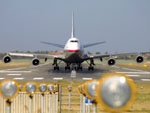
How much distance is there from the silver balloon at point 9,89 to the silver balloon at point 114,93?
2931mm

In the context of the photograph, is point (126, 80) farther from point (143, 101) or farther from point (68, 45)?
point (68, 45)

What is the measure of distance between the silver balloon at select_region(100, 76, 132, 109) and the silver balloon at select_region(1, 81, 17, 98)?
2.93 metres

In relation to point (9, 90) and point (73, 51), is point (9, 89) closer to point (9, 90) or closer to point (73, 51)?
point (9, 90)

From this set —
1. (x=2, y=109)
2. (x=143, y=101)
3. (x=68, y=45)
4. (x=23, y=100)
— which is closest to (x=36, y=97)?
(x=23, y=100)

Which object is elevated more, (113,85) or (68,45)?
(68,45)

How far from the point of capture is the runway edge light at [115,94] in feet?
10.1

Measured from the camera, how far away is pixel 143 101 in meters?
16.0

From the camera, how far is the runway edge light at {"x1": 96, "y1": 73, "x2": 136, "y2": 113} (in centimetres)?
308

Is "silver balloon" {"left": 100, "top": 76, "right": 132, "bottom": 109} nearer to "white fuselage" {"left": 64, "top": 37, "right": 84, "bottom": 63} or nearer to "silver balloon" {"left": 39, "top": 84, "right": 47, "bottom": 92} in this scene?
"silver balloon" {"left": 39, "top": 84, "right": 47, "bottom": 92}

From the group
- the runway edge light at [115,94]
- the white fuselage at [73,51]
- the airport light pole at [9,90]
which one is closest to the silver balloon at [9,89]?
the airport light pole at [9,90]

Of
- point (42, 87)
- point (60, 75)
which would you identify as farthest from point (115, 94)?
point (60, 75)

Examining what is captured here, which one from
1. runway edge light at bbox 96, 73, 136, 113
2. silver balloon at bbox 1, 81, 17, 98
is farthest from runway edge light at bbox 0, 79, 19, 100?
runway edge light at bbox 96, 73, 136, 113

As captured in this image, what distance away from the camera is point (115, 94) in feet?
10.3

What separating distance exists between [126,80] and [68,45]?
34196 millimetres
